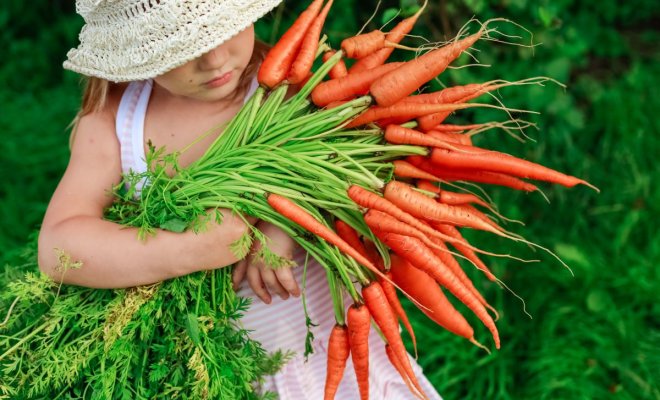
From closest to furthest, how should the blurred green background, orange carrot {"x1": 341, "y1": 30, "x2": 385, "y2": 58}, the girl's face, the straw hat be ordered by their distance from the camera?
the straw hat → the girl's face → orange carrot {"x1": 341, "y1": 30, "x2": 385, "y2": 58} → the blurred green background

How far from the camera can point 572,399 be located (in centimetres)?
222

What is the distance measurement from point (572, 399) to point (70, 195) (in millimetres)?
1689

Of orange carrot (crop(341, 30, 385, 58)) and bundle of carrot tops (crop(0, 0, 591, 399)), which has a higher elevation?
orange carrot (crop(341, 30, 385, 58))

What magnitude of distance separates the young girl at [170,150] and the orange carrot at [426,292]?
0.77 feet

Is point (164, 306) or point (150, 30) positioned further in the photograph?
point (164, 306)

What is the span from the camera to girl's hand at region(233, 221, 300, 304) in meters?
1.51

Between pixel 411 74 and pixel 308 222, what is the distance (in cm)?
39

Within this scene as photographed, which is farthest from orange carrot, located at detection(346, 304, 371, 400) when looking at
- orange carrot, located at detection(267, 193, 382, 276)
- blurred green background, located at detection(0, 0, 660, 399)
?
blurred green background, located at detection(0, 0, 660, 399)

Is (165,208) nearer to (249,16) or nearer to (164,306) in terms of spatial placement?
(164,306)

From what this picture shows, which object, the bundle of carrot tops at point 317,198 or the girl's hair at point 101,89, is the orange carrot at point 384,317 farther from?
the girl's hair at point 101,89

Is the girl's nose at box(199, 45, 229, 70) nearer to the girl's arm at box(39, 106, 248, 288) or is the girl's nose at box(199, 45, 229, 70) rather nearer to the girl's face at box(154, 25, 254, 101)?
the girl's face at box(154, 25, 254, 101)

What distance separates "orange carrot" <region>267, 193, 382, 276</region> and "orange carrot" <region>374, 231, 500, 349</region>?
0.07 metres

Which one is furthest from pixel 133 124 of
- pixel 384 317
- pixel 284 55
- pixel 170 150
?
pixel 384 317

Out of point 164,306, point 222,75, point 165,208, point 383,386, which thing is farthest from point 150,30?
point 383,386
